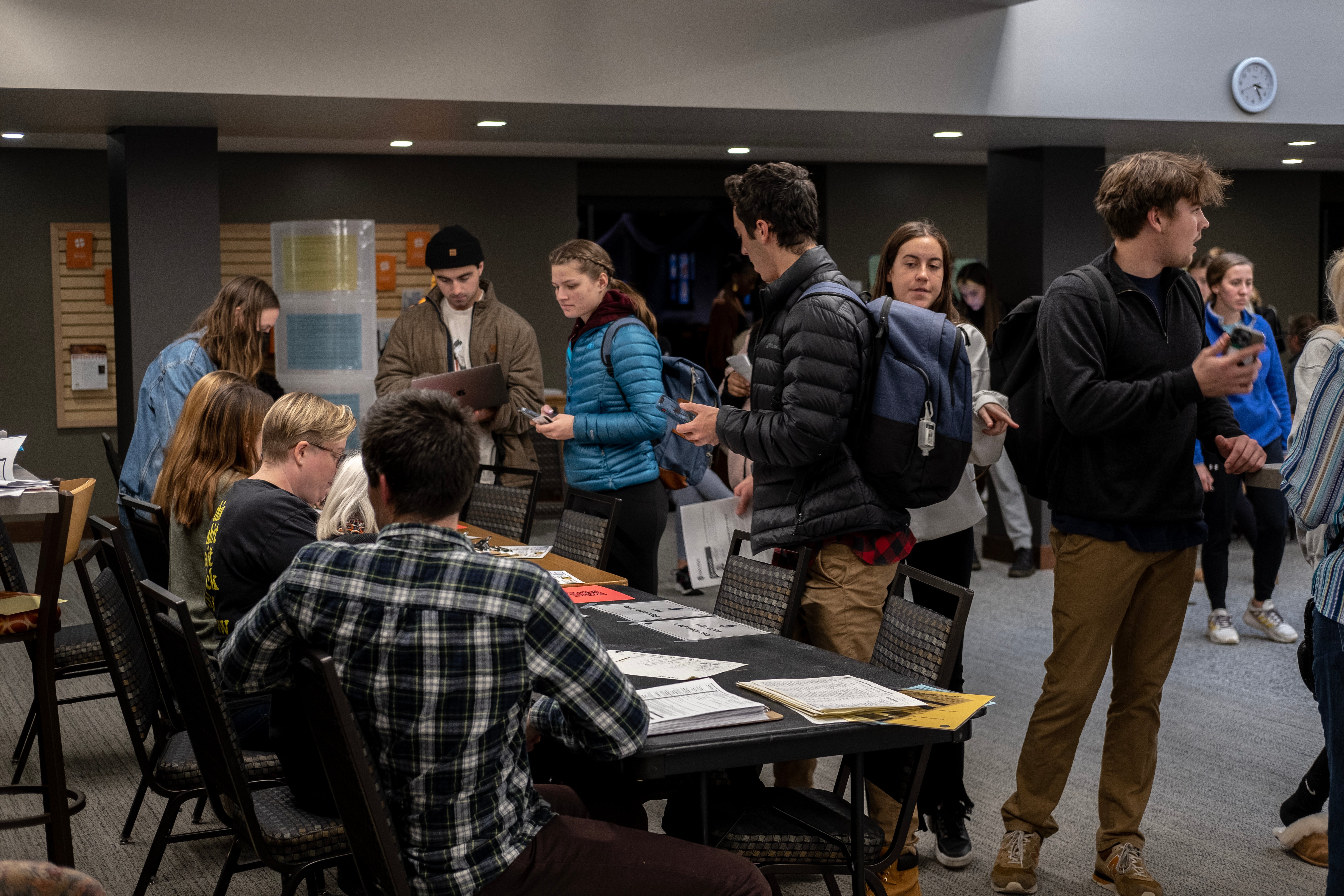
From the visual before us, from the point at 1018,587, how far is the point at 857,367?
4826 millimetres

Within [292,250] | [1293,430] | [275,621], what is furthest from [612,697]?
[292,250]

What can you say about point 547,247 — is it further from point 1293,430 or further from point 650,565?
point 1293,430

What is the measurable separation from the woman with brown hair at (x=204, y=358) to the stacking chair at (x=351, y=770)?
2.94 m

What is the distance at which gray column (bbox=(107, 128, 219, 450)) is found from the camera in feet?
20.6

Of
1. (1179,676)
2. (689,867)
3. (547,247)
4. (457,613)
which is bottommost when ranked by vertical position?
(1179,676)

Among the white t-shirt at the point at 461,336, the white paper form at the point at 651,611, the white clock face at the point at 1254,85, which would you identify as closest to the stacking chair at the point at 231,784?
the white paper form at the point at 651,611

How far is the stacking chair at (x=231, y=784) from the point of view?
A: 2.36 meters

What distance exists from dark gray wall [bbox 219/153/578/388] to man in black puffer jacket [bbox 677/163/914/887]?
725cm

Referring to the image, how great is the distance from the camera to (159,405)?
15.5ft

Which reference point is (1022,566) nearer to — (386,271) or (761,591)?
(761,591)

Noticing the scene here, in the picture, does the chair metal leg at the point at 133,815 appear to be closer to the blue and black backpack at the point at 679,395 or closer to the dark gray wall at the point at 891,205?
the blue and black backpack at the point at 679,395

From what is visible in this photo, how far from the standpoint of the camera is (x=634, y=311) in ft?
14.7

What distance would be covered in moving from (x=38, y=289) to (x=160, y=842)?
7919mm

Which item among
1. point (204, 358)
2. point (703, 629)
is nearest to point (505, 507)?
point (204, 358)
